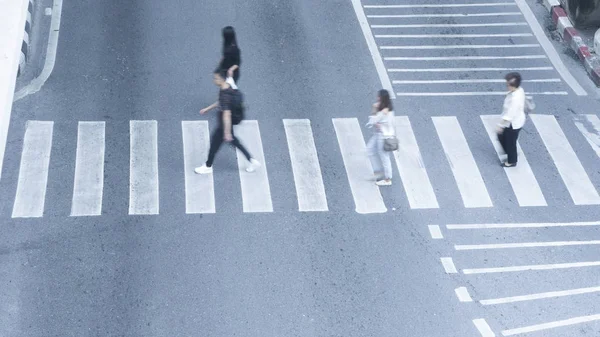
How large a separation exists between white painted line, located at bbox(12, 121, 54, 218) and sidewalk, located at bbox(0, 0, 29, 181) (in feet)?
4.43

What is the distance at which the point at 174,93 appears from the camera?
1733cm

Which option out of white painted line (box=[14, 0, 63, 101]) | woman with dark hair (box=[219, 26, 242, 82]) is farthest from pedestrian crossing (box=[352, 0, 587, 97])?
white painted line (box=[14, 0, 63, 101])

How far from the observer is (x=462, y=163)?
52.6 ft

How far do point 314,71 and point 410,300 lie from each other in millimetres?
6225

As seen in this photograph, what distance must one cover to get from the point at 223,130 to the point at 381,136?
236 centimetres

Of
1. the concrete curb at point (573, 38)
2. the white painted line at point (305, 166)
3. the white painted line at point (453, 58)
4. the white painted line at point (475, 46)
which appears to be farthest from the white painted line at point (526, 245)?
the white painted line at point (475, 46)

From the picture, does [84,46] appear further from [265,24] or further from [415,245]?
[415,245]

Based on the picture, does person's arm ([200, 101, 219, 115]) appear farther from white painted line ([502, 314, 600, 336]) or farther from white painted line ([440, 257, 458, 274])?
white painted line ([502, 314, 600, 336])

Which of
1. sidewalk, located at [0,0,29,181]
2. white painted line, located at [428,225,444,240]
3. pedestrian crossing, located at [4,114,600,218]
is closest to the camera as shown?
sidewalk, located at [0,0,29,181]

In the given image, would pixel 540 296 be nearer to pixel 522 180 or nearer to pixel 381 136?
pixel 522 180

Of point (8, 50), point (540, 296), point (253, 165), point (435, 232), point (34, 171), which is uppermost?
point (8, 50)

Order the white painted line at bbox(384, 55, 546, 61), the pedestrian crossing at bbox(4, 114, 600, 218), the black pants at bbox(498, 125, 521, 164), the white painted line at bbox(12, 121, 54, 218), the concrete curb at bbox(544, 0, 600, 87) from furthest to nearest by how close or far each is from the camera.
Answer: the white painted line at bbox(384, 55, 546, 61) → the concrete curb at bbox(544, 0, 600, 87) → the black pants at bbox(498, 125, 521, 164) → the pedestrian crossing at bbox(4, 114, 600, 218) → the white painted line at bbox(12, 121, 54, 218)

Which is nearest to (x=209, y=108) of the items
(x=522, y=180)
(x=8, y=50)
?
(x=8, y=50)

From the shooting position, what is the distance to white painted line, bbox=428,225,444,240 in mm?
14373
